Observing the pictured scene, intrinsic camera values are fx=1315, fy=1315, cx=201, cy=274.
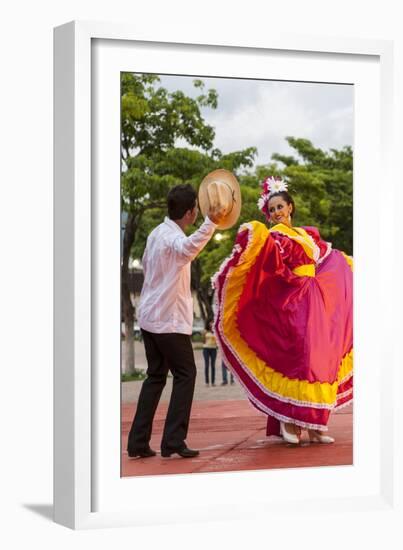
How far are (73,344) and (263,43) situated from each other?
2352mm

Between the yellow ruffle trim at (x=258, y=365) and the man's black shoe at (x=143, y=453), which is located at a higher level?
the yellow ruffle trim at (x=258, y=365)

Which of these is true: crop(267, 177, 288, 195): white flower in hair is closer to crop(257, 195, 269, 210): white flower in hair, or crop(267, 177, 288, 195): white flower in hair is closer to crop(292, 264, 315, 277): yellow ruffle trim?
crop(257, 195, 269, 210): white flower in hair

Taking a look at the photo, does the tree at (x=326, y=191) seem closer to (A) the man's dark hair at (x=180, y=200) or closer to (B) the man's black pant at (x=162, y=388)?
(A) the man's dark hair at (x=180, y=200)

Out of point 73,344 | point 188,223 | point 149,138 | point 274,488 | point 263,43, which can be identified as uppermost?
point 263,43

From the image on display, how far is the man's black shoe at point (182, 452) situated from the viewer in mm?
8594

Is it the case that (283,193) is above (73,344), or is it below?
above

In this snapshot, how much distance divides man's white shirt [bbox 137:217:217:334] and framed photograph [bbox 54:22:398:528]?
278 mm

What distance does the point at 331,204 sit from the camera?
9055 millimetres

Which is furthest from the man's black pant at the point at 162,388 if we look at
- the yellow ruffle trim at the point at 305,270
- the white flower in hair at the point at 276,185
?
the white flower in hair at the point at 276,185

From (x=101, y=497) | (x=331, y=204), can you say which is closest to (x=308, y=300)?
(x=331, y=204)

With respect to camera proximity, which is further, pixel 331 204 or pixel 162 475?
pixel 331 204

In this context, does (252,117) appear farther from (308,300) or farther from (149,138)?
(308,300)

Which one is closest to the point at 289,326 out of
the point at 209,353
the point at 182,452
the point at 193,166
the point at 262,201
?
the point at 209,353

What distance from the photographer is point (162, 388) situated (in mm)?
8617
